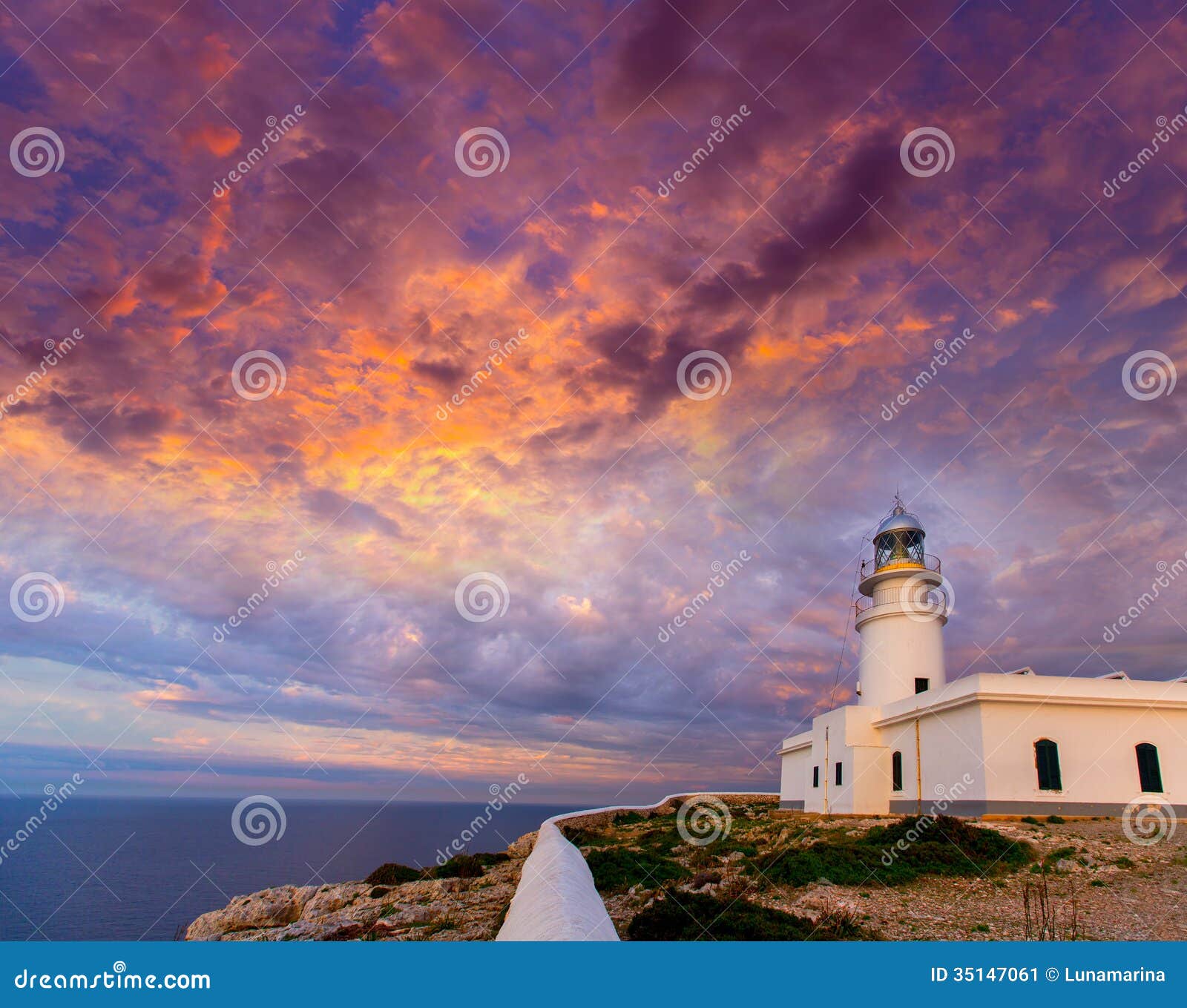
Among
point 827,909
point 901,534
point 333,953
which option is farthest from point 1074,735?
point 333,953

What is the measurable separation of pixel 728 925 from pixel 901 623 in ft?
59.5

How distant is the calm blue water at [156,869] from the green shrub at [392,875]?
19229 millimetres

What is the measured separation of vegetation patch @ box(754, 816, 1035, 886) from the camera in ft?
37.9

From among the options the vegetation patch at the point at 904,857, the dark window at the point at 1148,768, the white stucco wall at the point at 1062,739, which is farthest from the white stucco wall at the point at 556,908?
the dark window at the point at 1148,768

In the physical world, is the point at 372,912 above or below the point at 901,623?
below

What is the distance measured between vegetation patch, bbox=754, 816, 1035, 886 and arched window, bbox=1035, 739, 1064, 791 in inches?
164

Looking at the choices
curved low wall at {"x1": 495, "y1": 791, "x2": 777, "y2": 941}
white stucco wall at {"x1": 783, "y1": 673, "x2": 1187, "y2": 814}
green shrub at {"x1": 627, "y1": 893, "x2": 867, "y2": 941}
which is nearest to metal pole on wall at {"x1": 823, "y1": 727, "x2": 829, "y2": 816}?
white stucco wall at {"x1": 783, "y1": 673, "x2": 1187, "y2": 814}

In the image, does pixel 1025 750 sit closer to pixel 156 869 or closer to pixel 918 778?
pixel 918 778

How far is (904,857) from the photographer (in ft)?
40.5

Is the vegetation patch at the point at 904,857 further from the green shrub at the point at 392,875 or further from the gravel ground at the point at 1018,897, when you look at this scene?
the green shrub at the point at 392,875

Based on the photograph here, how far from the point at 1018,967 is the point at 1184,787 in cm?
1570

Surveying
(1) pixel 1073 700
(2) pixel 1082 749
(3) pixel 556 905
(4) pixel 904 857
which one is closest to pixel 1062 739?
(2) pixel 1082 749

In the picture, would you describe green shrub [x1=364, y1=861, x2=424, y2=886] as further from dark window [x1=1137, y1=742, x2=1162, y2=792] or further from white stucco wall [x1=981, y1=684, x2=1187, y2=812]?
dark window [x1=1137, y1=742, x2=1162, y2=792]

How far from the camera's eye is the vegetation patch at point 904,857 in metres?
11.6
